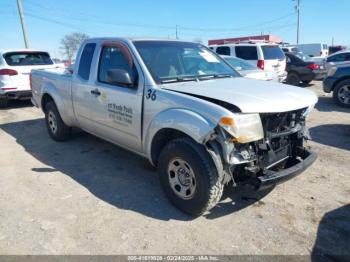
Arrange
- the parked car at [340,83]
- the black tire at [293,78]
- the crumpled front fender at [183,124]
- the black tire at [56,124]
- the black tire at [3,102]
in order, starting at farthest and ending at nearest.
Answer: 1. the black tire at [293,78]
2. the black tire at [3,102]
3. the parked car at [340,83]
4. the black tire at [56,124]
5. the crumpled front fender at [183,124]

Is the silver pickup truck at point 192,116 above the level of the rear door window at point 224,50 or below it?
below

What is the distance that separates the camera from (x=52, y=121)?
20.4 feet

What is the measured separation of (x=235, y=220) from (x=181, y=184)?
27.5 inches

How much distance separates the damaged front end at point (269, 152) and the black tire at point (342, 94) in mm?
6381

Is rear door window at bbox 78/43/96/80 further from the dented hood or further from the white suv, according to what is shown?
the white suv

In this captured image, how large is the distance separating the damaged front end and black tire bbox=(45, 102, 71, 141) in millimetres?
3813

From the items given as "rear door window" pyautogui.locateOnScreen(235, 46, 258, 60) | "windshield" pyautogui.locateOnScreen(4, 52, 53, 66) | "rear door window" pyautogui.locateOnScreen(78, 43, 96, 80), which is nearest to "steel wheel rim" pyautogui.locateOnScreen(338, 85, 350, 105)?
"rear door window" pyautogui.locateOnScreen(235, 46, 258, 60)

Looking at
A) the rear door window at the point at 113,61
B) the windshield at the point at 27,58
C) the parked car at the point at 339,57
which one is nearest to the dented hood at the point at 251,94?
the rear door window at the point at 113,61

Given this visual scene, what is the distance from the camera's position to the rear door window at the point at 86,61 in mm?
4863

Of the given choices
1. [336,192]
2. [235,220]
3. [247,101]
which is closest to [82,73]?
[247,101]

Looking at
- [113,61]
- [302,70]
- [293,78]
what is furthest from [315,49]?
[113,61]

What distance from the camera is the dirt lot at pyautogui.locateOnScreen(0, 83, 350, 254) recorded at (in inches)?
119

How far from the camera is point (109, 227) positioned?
131 inches

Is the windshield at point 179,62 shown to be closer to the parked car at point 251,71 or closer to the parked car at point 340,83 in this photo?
the parked car at point 251,71
